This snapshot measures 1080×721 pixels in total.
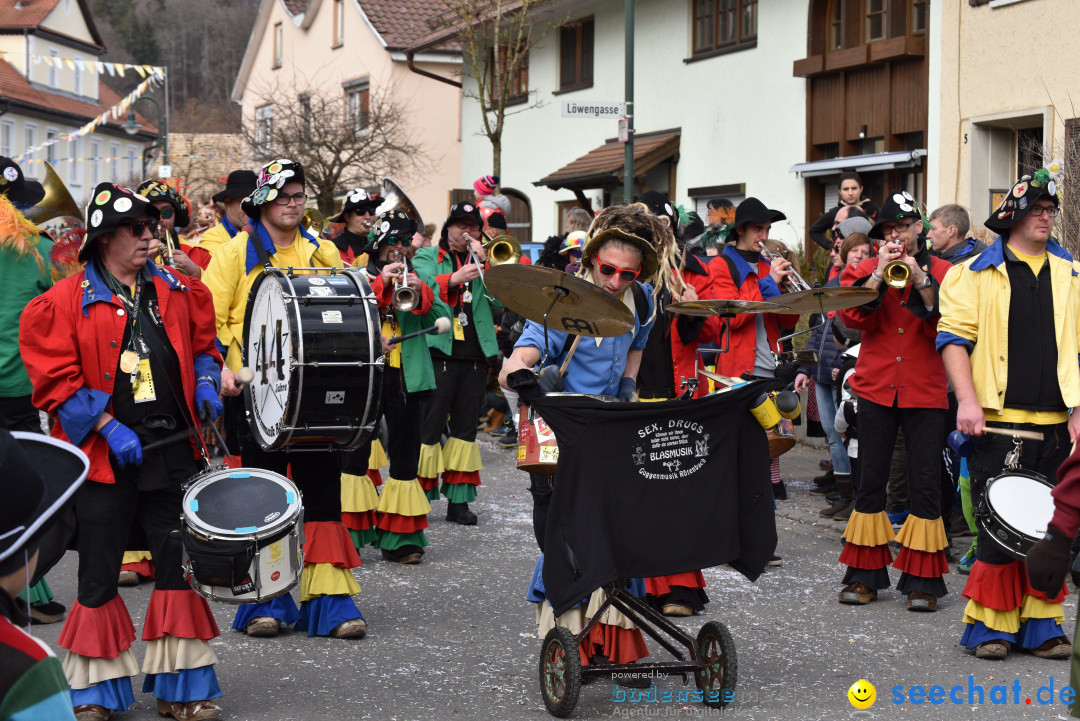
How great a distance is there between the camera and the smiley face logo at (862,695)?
537cm

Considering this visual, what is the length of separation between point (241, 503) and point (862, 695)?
2.68 metres

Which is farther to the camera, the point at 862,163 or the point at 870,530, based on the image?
the point at 862,163

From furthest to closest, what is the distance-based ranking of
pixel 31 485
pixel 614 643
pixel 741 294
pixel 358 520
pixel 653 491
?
pixel 358 520
pixel 741 294
pixel 614 643
pixel 653 491
pixel 31 485

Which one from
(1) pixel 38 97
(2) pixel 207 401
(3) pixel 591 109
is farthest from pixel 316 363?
(1) pixel 38 97

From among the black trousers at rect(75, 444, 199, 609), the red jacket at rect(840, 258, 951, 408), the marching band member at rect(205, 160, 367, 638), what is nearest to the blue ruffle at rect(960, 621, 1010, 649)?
the red jacket at rect(840, 258, 951, 408)

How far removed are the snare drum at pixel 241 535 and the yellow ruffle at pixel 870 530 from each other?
3308 millimetres

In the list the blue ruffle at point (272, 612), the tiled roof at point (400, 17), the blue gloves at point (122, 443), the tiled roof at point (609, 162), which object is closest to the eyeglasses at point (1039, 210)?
the blue ruffle at point (272, 612)

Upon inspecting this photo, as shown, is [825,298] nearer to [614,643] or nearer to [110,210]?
[614,643]

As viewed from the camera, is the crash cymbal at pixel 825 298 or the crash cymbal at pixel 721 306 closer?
A: the crash cymbal at pixel 721 306

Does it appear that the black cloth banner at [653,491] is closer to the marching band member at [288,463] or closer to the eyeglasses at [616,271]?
the eyeglasses at [616,271]

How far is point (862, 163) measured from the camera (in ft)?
56.1

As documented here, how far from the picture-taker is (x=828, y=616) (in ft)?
22.7

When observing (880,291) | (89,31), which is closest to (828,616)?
(880,291)

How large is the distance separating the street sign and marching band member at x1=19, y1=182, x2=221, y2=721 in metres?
9.11
